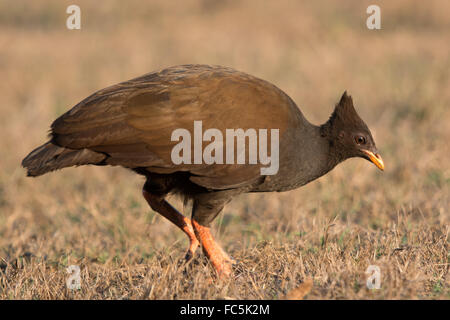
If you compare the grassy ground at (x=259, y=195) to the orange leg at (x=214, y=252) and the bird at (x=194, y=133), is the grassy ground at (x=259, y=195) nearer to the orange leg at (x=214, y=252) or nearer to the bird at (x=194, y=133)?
the orange leg at (x=214, y=252)

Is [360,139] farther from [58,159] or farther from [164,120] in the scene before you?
[58,159]

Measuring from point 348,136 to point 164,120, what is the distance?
1.30 m

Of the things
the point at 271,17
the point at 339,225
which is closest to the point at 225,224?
the point at 339,225

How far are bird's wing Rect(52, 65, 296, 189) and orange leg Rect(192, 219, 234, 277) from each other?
1.23ft

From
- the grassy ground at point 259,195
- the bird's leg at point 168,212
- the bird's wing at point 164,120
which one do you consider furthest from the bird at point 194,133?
the grassy ground at point 259,195

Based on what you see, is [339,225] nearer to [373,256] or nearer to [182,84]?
[373,256]

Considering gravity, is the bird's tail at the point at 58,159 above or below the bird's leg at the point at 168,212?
above

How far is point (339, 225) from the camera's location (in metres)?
5.13

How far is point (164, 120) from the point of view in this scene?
4.25 metres

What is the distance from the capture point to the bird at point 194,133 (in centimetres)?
425

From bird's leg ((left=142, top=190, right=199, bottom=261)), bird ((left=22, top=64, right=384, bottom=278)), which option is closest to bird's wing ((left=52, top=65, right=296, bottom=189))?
bird ((left=22, top=64, right=384, bottom=278))

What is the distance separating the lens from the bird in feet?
13.9

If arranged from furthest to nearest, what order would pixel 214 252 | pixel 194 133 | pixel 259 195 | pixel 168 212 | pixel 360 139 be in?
pixel 259 195
pixel 168 212
pixel 360 139
pixel 214 252
pixel 194 133

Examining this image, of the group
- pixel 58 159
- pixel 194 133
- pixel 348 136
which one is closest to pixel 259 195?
pixel 348 136
